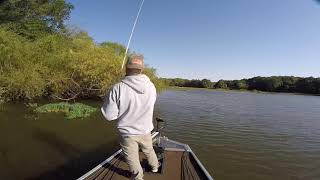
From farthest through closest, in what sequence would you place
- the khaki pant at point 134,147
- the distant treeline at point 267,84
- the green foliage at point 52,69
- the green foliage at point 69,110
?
the distant treeline at point 267,84 < the green foliage at point 52,69 < the green foliage at point 69,110 < the khaki pant at point 134,147

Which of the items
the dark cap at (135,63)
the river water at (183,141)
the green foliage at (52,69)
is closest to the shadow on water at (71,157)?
the river water at (183,141)

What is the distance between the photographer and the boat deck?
6.38 metres

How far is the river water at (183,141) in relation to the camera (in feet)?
35.3

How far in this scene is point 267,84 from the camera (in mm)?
108438

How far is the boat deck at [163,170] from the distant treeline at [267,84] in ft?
302

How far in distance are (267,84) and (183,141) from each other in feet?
323

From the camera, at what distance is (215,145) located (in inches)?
592

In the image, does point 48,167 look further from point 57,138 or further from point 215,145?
point 215,145

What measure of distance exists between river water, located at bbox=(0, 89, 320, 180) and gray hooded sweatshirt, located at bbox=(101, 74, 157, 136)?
16.1 feet

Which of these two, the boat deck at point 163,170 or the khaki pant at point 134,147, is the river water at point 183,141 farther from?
the khaki pant at point 134,147

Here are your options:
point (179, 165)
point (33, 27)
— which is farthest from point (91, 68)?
point (179, 165)

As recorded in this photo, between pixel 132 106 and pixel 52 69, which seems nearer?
pixel 132 106

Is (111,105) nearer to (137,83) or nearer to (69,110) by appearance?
(137,83)

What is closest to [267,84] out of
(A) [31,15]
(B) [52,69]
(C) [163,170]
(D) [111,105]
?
(A) [31,15]
